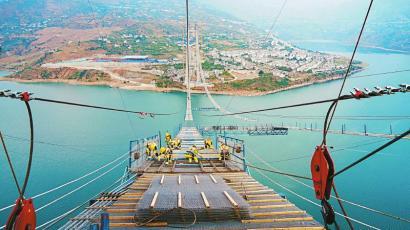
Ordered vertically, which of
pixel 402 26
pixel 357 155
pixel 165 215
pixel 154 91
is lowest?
pixel 357 155

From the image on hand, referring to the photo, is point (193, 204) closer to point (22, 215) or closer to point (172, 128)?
point (22, 215)

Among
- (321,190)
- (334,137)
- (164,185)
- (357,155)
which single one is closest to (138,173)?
(164,185)

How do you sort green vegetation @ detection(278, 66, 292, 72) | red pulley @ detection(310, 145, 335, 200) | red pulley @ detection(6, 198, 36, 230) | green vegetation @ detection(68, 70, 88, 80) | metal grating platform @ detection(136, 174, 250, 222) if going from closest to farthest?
1. red pulley @ detection(6, 198, 36, 230)
2. red pulley @ detection(310, 145, 335, 200)
3. metal grating platform @ detection(136, 174, 250, 222)
4. green vegetation @ detection(68, 70, 88, 80)
5. green vegetation @ detection(278, 66, 292, 72)

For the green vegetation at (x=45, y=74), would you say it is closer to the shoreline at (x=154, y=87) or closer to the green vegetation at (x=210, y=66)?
the shoreline at (x=154, y=87)

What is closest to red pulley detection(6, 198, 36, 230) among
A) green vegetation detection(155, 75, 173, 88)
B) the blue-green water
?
the blue-green water

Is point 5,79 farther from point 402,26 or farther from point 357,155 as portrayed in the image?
point 402,26

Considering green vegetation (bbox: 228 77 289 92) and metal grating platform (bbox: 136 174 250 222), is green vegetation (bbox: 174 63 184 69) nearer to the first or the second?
green vegetation (bbox: 228 77 289 92)
